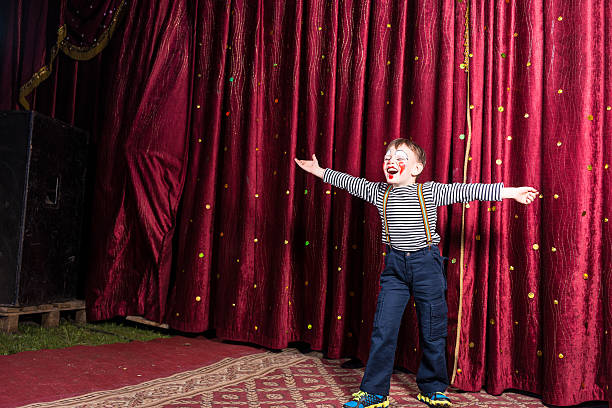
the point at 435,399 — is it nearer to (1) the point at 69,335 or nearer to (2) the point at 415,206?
(2) the point at 415,206

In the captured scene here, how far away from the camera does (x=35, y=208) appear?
2.36 metres

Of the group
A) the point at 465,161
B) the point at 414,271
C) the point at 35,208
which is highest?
the point at 465,161

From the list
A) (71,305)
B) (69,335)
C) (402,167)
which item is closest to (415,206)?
(402,167)

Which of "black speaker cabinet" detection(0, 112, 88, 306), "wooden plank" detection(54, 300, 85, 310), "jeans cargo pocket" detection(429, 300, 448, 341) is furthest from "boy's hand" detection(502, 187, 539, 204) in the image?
"wooden plank" detection(54, 300, 85, 310)

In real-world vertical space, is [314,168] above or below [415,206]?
above

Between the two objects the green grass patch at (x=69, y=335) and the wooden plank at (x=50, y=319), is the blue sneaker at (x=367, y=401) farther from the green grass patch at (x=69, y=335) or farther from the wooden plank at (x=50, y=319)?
the wooden plank at (x=50, y=319)

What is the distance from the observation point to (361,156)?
2168mm

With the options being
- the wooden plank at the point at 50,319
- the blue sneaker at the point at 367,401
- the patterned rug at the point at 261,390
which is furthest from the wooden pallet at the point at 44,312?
the blue sneaker at the point at 367,401

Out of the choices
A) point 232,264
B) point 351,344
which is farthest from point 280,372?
point 232,264

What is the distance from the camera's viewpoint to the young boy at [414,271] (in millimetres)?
1550

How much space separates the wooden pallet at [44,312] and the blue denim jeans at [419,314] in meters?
1.73

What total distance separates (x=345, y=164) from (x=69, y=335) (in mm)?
1568

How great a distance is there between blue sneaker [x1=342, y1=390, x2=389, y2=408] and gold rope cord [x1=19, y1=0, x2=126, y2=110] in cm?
241

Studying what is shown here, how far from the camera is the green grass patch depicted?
2.13m
